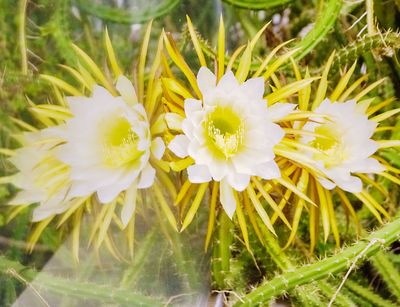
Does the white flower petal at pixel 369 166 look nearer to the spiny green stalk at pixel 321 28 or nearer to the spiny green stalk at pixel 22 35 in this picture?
the spiny green stalk at pixel 321 28

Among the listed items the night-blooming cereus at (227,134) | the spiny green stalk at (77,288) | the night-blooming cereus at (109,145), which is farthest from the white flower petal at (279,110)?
the spiny green stalk at (77,288)

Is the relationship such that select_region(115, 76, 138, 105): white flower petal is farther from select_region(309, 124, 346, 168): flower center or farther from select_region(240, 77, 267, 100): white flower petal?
select_region(309, 124, 346, 168): flower center

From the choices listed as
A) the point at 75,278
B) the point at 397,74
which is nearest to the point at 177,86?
the point at 75,278

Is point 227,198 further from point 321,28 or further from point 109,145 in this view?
point 321,28

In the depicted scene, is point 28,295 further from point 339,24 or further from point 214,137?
point 339,24

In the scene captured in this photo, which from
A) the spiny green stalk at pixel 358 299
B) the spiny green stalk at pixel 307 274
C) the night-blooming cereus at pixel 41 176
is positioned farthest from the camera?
the spiny green stalk at pixel 358 299

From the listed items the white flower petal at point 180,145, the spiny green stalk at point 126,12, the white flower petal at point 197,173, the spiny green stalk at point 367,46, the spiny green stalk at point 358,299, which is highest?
the spiny green stalk at point 367,46
